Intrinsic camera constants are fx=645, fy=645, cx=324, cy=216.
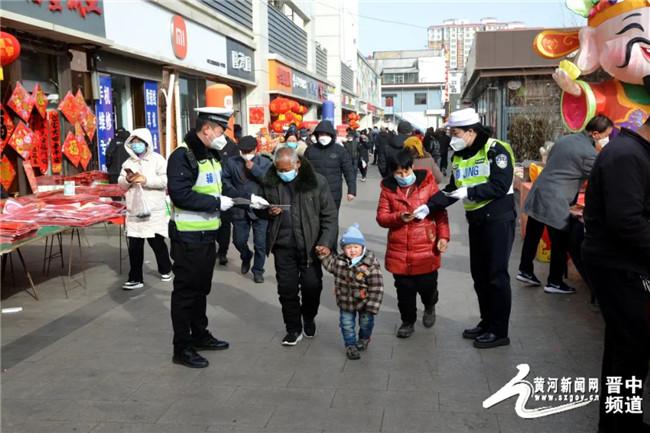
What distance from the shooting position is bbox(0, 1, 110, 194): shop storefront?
9.71 metres

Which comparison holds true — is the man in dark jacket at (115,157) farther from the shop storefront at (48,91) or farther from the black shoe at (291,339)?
the black shoe at (291,339)

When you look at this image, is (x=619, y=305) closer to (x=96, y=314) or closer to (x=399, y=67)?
(x=96, y=314)

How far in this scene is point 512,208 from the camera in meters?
5.07

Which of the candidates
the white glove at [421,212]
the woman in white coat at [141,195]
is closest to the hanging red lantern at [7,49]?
the woman in white coat at [141,195]

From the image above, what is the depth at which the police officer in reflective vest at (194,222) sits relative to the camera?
15.4ft

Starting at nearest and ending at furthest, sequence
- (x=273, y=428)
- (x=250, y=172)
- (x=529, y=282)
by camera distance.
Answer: (x=273, y=428) < (x=529, y=282) < (x=250, y=172)

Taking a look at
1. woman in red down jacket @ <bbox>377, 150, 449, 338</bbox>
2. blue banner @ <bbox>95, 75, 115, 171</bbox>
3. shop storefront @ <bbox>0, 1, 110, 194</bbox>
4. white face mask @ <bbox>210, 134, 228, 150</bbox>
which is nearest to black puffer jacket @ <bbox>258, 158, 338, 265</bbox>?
woman in red down jacket @ <bbox>377, 150, 449, 338</bbox>

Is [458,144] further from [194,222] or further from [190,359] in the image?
[190,359]

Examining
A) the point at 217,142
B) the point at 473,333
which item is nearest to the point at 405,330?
the point at 473,333

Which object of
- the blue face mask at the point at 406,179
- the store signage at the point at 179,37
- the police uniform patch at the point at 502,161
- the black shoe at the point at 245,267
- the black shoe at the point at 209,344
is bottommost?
the black shoe at the point at 209,344

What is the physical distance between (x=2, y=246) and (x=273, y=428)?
3267 mm

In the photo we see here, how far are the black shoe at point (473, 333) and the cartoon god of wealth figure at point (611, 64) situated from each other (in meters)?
3.18

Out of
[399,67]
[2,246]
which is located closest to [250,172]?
[2,246]

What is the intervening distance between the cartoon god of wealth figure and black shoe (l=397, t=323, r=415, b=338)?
3.50 m
